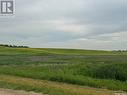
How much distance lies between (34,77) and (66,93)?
9.10 m

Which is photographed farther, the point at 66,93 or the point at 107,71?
the point at 107,71

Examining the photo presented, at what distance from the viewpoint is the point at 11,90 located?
828 inches

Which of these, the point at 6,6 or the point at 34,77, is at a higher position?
the point at 6,6

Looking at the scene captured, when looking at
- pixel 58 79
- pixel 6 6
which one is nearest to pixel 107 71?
pixel 58 79

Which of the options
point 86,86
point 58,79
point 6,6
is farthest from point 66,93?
point 6,6

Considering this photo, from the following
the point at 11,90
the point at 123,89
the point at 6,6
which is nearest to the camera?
the point at 11,90

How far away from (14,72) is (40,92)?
11.8 m

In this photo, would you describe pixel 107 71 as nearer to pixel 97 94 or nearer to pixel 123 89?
pixel 123 89

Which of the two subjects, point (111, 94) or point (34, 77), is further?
point (34, 77)

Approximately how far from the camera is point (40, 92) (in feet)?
65.6

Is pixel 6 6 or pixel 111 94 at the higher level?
pixel 6 6

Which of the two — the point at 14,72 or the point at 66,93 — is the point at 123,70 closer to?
the point at 14,72

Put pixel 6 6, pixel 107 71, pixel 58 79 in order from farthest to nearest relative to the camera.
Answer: pixel 6 6, pixel 107 71, pixel 58 79

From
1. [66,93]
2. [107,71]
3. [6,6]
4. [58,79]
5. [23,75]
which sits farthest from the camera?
[6,6]
